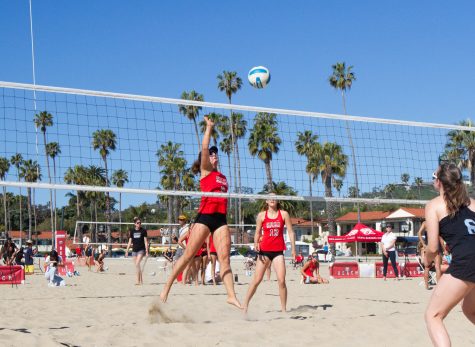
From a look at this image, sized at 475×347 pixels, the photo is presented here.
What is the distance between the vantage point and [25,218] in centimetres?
10544

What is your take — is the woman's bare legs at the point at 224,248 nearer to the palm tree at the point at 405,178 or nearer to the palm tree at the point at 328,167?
the palm tree at the point at 328,167

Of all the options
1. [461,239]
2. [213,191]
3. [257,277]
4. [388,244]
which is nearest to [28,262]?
[388,244]

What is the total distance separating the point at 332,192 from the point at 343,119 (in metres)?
1.06

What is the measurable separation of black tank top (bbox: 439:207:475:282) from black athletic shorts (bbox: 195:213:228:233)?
2908 mm

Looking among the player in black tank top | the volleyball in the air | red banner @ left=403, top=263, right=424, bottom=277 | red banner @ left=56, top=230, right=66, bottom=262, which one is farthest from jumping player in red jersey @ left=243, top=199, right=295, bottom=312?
red banner @ left=56, top=230, right=66, bottom=262

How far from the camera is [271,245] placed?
746 centimetres

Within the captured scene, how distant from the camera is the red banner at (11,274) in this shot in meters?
14.5

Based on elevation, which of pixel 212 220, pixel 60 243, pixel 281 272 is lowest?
pixel 281 272

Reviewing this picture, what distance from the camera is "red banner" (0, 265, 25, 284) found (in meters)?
14.5

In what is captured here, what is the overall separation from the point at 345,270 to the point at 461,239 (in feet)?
48.7

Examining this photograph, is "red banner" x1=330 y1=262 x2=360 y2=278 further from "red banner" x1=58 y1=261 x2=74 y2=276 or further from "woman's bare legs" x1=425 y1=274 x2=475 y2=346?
"woman's bare legs" x1=425 y1=274 x2=475 y2=346

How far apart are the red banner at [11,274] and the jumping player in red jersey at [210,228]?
29.5ft

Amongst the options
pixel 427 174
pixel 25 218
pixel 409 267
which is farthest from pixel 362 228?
pixel 25 218

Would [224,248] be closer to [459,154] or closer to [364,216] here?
[459,154]
